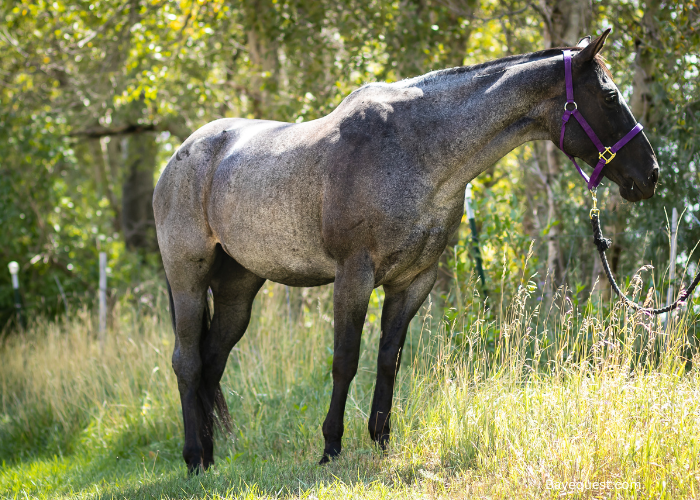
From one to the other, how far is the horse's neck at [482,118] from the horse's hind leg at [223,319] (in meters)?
1.76

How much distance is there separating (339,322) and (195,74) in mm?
8063

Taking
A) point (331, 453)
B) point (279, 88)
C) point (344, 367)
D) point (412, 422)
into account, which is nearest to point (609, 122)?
point (344, 367)

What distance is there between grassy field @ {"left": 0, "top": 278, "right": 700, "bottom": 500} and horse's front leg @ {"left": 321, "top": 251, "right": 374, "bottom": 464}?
223mm

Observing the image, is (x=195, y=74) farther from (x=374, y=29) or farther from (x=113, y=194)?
(x=113, y=194)

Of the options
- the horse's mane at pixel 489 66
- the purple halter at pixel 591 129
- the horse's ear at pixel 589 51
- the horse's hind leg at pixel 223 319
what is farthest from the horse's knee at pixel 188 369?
the horse's ear at pixel 589 51

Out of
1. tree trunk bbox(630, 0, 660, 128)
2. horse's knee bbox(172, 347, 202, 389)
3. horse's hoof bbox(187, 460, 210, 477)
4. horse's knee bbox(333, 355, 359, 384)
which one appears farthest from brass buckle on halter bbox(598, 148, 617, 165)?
tree trunk bbox(630, 0, 660, 128)

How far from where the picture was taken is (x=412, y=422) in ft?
12.4

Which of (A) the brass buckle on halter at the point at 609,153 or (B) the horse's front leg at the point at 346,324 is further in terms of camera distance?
(B) the horse's front leg at the point at 346,324

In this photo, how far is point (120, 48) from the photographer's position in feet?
31.3

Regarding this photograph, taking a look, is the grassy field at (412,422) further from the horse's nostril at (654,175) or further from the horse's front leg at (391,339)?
the horse's nostril at (654,175)

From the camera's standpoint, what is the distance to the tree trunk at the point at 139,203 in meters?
13.9

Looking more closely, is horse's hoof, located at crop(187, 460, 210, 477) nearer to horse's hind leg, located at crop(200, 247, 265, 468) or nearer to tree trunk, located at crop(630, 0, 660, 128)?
horse's hind leg, located at crop(200, 247, 265, 468)

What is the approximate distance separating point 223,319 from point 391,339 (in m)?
1.41

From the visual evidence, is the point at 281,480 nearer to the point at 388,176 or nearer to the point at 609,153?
the point at 388,176
